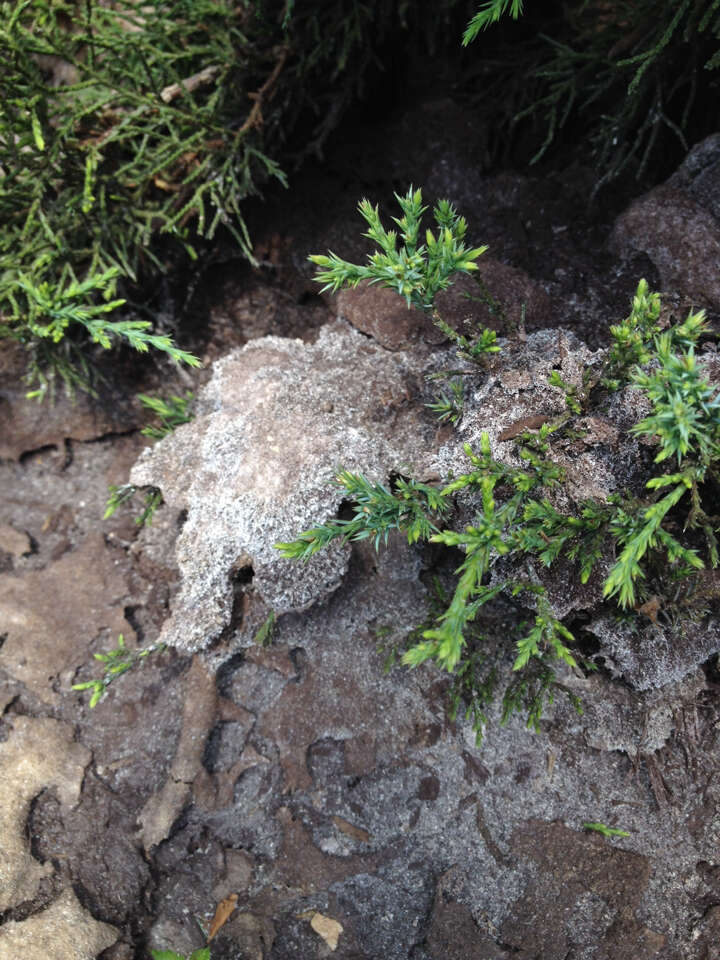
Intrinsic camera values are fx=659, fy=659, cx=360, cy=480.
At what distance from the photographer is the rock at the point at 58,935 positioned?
7.52ft

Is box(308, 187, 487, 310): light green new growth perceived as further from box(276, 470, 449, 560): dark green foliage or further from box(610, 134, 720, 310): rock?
box(610, 134, 720, 310): rock

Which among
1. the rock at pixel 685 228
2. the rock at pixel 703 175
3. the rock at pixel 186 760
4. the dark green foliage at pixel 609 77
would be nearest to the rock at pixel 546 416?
the rock at pixel 685 228

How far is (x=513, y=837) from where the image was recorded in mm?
2479

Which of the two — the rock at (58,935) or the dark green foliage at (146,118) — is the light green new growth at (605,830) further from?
the dark green foliage at (146,118)

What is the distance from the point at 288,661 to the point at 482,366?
55.2 inches

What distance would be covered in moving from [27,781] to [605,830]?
2.24 meters

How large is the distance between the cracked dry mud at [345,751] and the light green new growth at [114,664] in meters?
0.11

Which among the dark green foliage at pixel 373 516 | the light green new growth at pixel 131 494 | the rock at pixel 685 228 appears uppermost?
the rock at pixel 685 228

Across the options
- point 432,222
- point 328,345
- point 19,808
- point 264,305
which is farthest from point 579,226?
point 19,808

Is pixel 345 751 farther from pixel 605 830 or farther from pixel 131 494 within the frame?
pixel 131 494

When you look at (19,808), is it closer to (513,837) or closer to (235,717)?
(235,717)

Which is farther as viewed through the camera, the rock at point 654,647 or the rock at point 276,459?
the rock at point 276,459

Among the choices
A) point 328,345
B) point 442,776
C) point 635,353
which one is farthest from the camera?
point 328,345

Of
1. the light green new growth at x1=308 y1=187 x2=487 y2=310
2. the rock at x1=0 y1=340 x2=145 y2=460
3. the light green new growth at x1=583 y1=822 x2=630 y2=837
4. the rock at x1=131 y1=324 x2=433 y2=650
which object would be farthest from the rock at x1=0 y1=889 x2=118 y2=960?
the light green new growth at x1=308 y1=187 x2=487 y2=310
